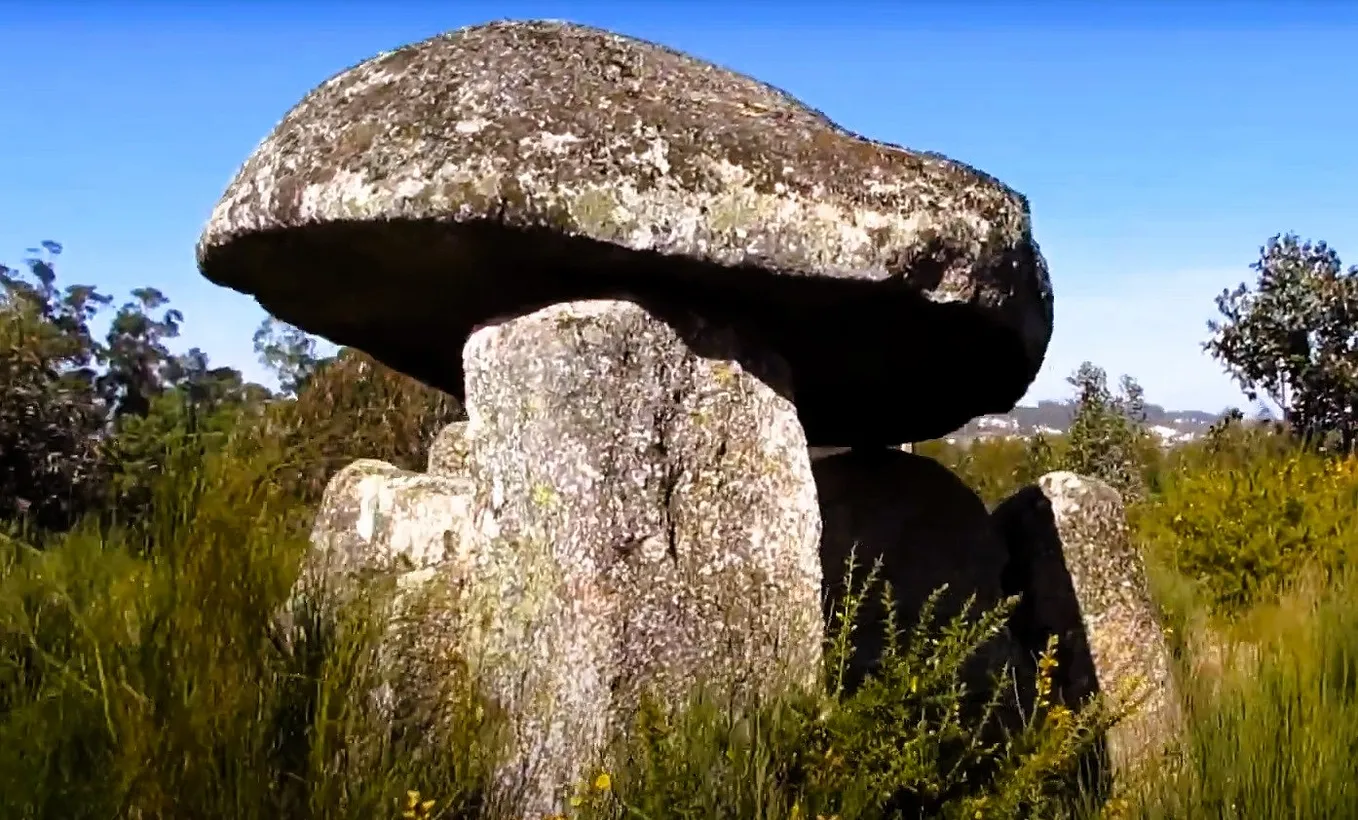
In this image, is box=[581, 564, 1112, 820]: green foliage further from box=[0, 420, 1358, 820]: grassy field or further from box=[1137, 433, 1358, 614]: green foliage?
box=[1137, 433, 1358, 614]: green foliage

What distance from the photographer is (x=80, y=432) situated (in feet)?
21.9

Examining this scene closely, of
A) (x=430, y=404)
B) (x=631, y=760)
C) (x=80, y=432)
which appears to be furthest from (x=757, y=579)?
(x=430, y=404)

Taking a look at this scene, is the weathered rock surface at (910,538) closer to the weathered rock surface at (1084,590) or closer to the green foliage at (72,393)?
the weathered rock surface at (1084,590)

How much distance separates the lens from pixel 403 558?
13.9 feet

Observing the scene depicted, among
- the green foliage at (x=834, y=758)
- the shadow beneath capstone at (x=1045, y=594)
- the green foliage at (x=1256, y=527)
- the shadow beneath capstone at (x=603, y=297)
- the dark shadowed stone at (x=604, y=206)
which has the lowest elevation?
the green foliage at (x=834, y=758)

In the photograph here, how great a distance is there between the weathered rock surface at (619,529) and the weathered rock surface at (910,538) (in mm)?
1088

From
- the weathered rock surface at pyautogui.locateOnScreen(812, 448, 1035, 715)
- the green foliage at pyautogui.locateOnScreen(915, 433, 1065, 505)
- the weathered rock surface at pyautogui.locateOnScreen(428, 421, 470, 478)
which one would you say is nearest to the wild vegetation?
the weathered rock surface at pyautogui.locateOnScreen(812, 448, 1035, 715)

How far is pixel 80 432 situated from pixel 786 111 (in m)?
4.11

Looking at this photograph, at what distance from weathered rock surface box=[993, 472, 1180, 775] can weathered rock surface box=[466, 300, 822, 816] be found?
5.49 feet

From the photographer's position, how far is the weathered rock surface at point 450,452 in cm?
530

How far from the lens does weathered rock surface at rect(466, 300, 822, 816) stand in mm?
3578

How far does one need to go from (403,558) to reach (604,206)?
1.31 metres

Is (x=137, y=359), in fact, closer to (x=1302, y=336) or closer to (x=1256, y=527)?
(x=1256, y=527)

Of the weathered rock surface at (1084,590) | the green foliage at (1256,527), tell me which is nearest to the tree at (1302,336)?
the green foliage at (1256,527)
